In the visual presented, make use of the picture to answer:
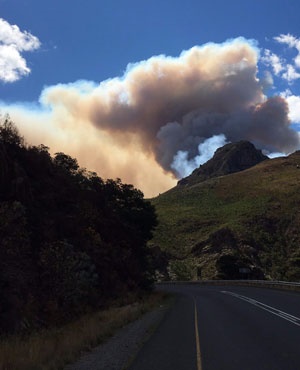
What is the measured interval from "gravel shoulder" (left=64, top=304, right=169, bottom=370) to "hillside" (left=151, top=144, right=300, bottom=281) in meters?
50.9

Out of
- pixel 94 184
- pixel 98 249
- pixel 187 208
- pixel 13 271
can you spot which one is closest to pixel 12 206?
pixel 13 271

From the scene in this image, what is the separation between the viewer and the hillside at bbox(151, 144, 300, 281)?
74.6 m

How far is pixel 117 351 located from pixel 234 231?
77426 millimetres

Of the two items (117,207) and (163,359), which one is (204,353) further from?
(117,207)

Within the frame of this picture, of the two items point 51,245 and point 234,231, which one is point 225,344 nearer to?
point 51,245

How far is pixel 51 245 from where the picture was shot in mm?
20781

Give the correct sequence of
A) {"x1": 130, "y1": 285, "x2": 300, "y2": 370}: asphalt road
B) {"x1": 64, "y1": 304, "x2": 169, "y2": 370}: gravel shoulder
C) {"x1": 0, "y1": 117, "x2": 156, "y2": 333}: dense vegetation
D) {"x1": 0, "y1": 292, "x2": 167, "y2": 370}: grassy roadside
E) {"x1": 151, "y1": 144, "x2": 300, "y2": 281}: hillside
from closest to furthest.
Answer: {"x1": 0, "y1": 292, "x2": 167, "y2": 370}: grassy roadside < {"x1": 130, "y1": 285, "x2": 300, "y2": 370}: asphalt road < {"x1": 64, "y1": 304, "x2": 169, "y2": 370}: gravel shoulder < {"x1": 0, "y1": 117, "x2": 156, "y2": 333}: dense vegetation < {"x1": 151, "y1": 144, "x2": 300, "y2": 281}: hillside

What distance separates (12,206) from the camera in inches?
767

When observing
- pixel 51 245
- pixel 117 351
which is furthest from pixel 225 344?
pixel 51 245

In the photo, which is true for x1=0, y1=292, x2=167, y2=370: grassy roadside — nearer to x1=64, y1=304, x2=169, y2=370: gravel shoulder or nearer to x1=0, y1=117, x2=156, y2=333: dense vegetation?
x1=64, y1=304, x2=169, y2=370: gravel shoulder

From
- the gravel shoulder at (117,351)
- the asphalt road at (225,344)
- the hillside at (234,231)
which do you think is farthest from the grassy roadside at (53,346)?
the hillside at (234,231)

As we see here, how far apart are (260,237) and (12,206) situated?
74.5m

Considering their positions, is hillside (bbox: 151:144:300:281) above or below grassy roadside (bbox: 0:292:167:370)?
above

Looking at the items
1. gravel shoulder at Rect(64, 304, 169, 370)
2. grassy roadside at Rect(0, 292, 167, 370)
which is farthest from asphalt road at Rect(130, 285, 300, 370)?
grassy roadside at Rect(0, 292, 167, 370)
